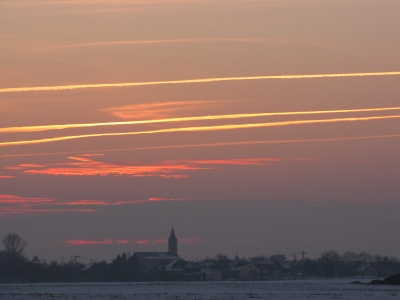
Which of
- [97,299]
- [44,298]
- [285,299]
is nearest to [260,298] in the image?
[285,299]

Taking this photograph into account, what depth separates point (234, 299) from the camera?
3073 inches

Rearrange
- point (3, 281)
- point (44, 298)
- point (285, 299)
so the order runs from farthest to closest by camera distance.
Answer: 1. point (3, 281)
2. point (44, 298)
3. point (285, 299)

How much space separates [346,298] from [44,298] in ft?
95.2

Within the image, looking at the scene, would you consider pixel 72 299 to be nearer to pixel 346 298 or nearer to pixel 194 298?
pixel 194 298

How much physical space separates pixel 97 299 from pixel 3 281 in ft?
380

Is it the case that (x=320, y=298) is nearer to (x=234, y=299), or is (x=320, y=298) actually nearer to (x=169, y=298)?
(x=234, y=299)

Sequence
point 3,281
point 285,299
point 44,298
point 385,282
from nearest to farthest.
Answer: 1. point 285,299
2. point 44,298
3. point 385,282
4. point 3,281

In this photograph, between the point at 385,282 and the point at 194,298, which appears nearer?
the point at 194,298

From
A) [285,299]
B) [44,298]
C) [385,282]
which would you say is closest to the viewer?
[285,299]

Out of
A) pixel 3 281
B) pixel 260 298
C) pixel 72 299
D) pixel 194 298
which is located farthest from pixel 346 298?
pixel 3 281

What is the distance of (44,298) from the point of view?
3275 inches

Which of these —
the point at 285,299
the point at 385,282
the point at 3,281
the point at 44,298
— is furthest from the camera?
the point at 3,281

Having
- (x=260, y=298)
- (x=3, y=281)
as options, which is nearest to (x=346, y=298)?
(x=260, y=298)

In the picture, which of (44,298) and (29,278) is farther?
(29,278)
